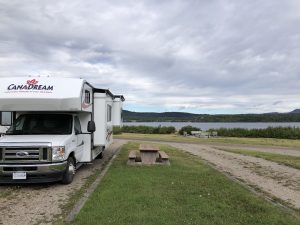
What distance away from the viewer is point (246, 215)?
735cm

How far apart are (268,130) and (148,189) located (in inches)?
1364

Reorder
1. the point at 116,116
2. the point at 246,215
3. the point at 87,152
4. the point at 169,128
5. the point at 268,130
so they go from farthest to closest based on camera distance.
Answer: the point at 169,128, the point at 268,130, the point at 116,116, the point at 87,152, the point at 246,215

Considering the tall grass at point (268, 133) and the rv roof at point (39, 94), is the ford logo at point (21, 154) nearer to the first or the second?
the rv roof at point (39, 94)

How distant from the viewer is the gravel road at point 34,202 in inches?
287

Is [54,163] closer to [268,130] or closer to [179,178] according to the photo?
[179,178]

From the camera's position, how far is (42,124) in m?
11.8

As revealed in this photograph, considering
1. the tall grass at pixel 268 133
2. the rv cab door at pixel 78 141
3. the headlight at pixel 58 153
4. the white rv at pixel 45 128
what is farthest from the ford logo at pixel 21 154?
the tall grass at pixel 268 133

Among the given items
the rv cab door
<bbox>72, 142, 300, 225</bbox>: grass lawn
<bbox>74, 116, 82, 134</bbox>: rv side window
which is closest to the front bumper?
<bbox>72, 142, 300, 225</bbox>: grass lawn

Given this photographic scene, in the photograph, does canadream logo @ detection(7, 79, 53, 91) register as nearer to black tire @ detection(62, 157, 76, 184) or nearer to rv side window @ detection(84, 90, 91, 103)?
rv side window @ detection(84, 90, 91, 103)

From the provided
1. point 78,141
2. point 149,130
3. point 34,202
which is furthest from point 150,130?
point 34,202

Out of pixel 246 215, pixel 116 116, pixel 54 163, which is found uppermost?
pixel 116 116

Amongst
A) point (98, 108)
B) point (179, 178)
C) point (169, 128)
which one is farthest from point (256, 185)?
point (169, 128)

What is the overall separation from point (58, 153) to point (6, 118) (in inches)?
139

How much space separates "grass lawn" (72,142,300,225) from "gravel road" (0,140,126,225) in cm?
64
